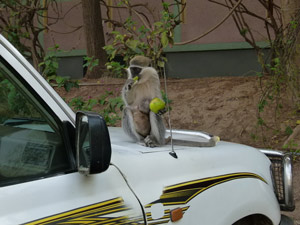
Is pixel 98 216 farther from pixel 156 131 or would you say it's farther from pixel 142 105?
pixel 142 105

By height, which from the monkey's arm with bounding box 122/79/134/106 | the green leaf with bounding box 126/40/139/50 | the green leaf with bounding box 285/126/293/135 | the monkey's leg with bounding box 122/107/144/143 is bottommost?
the green leaf with bounding box 285/126/293/135

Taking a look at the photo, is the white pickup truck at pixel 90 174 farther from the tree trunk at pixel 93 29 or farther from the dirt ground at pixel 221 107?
the tree trunk at pixel 93 29

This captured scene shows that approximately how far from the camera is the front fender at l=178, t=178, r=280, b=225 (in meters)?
2.46

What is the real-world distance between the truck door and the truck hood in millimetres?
103

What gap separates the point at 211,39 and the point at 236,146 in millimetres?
8151

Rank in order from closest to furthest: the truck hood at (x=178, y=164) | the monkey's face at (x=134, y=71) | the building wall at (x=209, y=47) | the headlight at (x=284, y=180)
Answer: the truck hood at (x=178, y=164), the headlight at (x=284, y=180), the monkey's face at (x=134, y=71), the building wall at (x=209, y=47)

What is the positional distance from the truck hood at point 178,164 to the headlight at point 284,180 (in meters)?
0.13

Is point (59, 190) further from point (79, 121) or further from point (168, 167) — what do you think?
point (168, 167)

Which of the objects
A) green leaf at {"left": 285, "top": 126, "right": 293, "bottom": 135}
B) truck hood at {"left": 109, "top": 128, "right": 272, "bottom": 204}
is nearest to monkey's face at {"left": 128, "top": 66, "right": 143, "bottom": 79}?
truck hood at {"left": 109, "top": 128, "right": 272, "bottom": 204}

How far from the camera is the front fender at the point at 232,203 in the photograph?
2465 mm

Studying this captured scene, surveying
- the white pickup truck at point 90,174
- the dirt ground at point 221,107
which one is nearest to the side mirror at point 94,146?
the white pickup truck at point 90,174

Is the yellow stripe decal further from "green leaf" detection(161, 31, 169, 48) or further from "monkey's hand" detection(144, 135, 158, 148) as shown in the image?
"green leaf" detection(161, 31, 169, 48)

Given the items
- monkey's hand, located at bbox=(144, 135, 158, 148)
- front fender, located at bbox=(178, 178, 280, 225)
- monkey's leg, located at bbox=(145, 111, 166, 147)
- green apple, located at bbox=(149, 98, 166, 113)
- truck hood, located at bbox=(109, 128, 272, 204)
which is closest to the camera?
truck hood, located at bbox=(109, 128, 272, 204)

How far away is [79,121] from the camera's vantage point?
2074 millimetres
